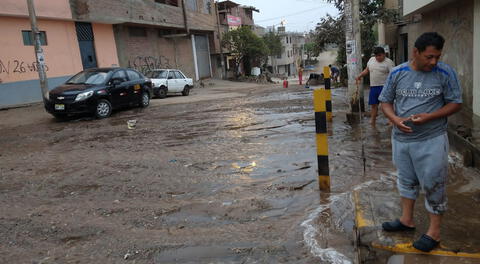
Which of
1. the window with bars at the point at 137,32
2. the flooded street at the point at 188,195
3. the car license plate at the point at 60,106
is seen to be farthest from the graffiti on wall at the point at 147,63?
the flooded street at the point at 188,195

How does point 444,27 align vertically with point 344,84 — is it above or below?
above

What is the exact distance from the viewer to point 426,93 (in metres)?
2.84

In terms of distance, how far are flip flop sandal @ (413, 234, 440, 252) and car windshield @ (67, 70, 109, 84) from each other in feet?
37.7

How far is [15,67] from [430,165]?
60.5ft

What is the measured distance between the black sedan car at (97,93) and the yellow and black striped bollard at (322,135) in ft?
29.6

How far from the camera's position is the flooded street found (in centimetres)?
340

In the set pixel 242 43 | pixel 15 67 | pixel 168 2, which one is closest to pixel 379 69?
pixel 15 67

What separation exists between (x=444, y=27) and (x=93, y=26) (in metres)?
18.7

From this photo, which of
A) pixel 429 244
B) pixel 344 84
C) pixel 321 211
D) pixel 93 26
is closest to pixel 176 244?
pixel 321 211

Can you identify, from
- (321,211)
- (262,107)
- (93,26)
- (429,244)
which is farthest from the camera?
(93,26)

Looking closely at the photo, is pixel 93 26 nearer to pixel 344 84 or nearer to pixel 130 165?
pixel 344 84

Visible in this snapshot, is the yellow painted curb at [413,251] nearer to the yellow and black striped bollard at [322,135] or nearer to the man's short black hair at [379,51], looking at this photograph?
the yellow and black striped bollard at [322,135]

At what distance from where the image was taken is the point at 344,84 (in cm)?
2100

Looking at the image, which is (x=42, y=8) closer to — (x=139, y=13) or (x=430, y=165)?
(x=139, y=13)
